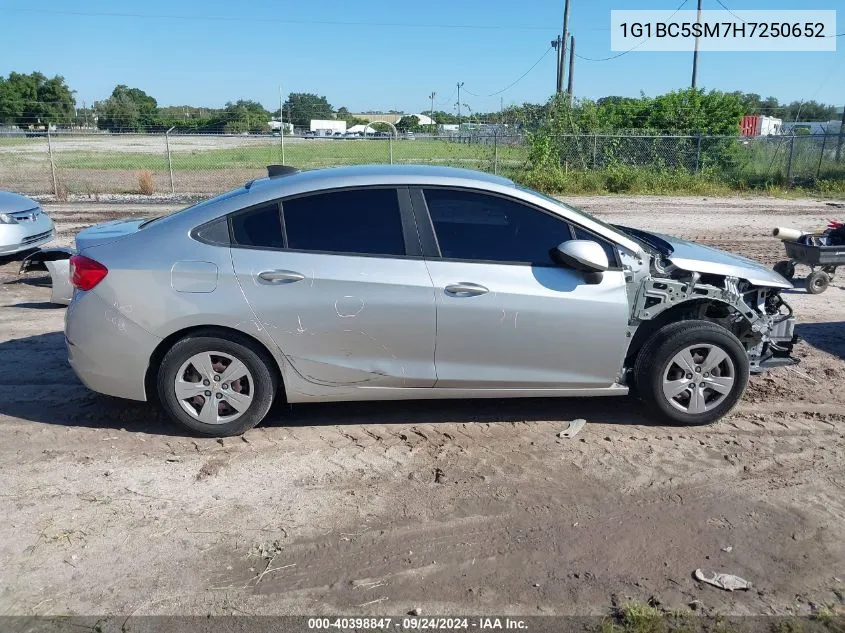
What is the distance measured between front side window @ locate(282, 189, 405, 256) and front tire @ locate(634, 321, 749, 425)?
1.81 m

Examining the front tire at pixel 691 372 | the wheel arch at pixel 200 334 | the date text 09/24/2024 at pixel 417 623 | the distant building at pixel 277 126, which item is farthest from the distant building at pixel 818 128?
the date text 09/24/2024 at pixel 417 623

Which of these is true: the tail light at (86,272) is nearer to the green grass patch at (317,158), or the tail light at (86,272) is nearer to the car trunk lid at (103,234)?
the car trunk lid at (103,234)

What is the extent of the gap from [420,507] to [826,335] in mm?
5241

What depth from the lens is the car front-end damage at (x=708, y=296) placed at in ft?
16.3

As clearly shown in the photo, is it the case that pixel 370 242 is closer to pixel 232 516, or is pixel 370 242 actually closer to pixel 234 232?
pixel 234 232

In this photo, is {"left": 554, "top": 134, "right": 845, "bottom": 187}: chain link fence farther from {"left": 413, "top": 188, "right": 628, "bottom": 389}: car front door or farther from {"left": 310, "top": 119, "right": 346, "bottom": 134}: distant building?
{"left": 310, "top": 119, "right": 346, "bottom": 134}: distant building

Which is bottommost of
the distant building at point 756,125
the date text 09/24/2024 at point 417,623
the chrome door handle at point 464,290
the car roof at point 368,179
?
the date text 09/24/2024 at point 417,623

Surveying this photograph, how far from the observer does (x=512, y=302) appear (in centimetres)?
476

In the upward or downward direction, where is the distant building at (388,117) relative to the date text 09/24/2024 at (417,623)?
upward

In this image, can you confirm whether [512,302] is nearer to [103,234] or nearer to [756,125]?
[103,234]

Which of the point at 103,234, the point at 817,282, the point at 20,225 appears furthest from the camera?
the point at 20,225

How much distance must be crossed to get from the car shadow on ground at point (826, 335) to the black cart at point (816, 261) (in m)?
1.27

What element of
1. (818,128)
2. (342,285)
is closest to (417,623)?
(342,285)

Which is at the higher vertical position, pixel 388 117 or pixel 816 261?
pixel 388 117
